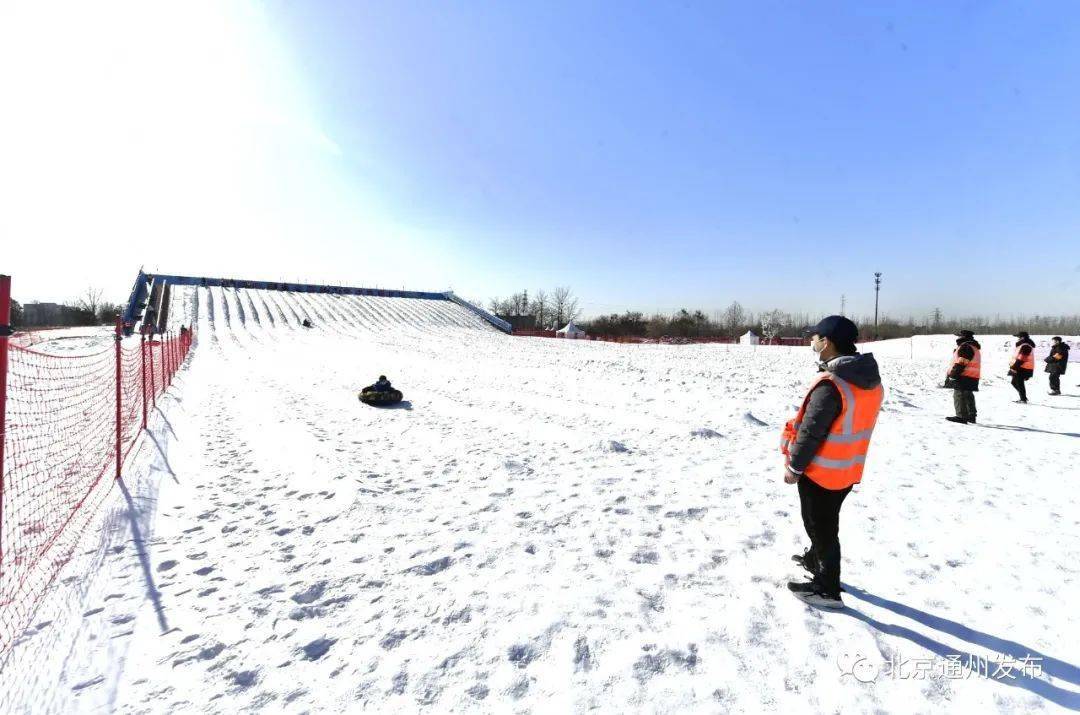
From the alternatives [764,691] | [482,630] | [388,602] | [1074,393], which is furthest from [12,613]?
[1074,393]

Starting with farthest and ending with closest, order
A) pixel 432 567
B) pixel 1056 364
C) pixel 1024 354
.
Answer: pixel 1056 364
pixel 1024 354
pixel 432 567

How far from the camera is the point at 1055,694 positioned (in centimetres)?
244

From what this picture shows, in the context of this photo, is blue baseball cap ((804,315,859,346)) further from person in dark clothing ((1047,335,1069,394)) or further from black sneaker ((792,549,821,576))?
person in dark clothing ((1047,335,1069,394))

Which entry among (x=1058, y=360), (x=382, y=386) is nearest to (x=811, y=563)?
(x=382, y=386)

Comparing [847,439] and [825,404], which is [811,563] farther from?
[825,404]

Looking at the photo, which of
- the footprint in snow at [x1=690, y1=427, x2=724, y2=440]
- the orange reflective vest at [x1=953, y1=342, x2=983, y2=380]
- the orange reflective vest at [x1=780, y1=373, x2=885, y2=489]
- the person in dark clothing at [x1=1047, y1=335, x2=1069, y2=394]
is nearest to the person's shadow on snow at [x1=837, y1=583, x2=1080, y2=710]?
the orange reflective vest at [x1=780, y1=373, x2=885, y2=489]

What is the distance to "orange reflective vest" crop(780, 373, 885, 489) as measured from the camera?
2938mm

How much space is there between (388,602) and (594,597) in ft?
4.83

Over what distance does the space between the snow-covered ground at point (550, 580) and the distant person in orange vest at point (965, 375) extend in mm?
1028

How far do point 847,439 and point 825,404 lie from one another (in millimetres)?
265

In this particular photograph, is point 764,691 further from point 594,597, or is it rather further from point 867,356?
point 867,356

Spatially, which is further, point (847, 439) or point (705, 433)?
point (705, 433)

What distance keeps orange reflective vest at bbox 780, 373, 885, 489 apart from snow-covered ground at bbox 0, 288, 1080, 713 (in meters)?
0.96

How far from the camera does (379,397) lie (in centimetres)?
1050
